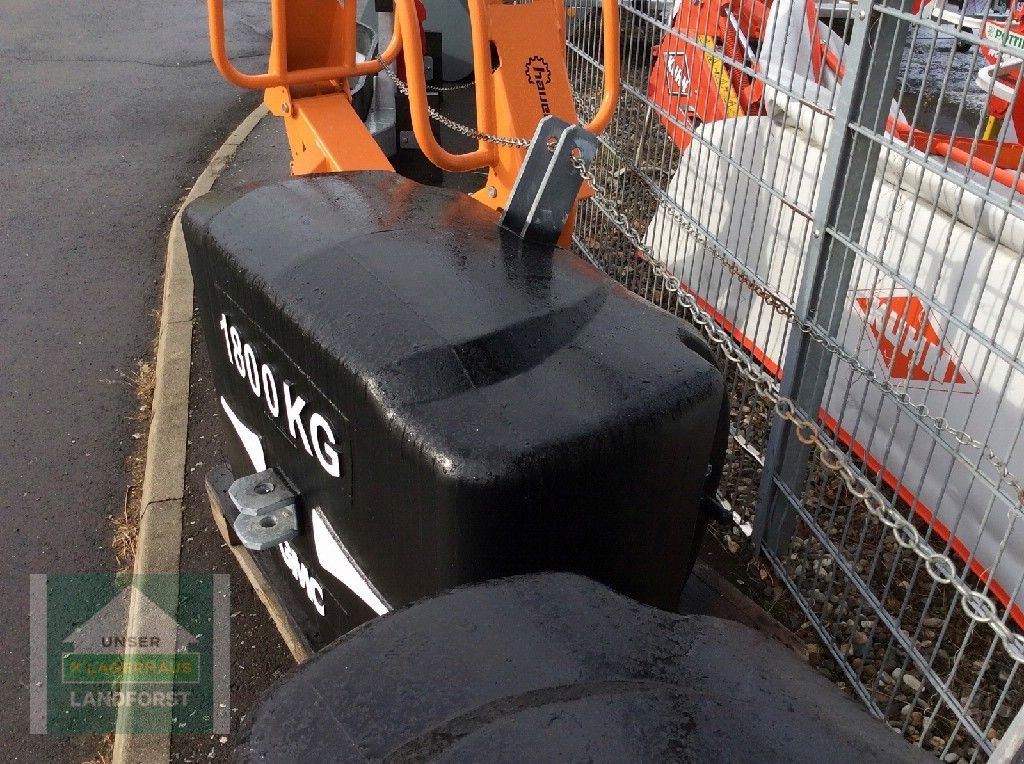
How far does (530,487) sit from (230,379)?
3.62 ft

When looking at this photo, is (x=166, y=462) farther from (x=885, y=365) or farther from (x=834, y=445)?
(x=885, y=365)

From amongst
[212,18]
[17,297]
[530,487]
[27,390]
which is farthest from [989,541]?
Result: [17,297]

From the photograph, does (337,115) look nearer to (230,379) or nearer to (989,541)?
(230,379)

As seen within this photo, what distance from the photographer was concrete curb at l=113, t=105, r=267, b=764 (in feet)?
8.31

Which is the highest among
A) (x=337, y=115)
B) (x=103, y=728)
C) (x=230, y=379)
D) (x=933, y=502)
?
(x=337, y=115)

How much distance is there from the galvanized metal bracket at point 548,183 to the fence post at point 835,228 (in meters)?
0.75

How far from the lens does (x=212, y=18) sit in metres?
3.12

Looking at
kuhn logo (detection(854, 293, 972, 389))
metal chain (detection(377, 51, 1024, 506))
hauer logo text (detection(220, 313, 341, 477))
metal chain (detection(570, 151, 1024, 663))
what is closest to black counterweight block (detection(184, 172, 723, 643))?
hauer logo text (detection(220, 313, 341, 477))

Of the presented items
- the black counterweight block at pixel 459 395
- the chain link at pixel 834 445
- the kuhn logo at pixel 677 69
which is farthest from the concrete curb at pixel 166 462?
the kuhn logo at pixel 677 69

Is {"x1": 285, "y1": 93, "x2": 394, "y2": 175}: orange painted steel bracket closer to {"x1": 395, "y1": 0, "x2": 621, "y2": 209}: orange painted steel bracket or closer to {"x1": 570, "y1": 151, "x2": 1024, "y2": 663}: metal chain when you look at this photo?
{"x1": 395, "y1": 0, "x2": 621, "y2": 209}: orange painted steel bracket

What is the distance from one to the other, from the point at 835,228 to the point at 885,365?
0.65 m

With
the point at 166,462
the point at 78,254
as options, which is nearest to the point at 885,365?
the point at 166,462

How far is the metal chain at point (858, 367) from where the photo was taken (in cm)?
207

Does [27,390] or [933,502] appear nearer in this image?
[933,502]
